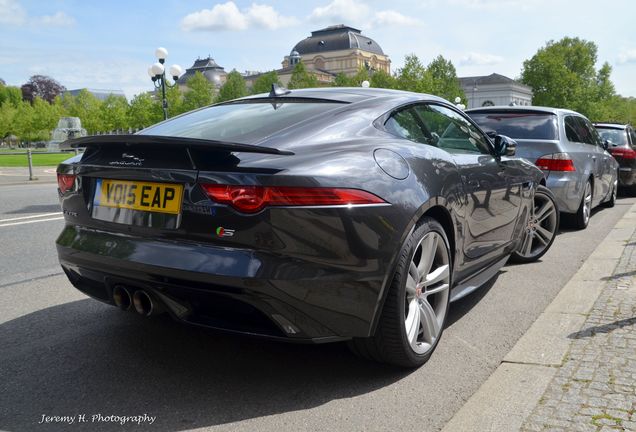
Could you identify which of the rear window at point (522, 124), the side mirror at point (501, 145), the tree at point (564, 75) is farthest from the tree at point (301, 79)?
the side mirror at point (501, 145)

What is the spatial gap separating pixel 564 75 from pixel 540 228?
9435 centimetres

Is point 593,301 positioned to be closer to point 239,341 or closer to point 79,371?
point 239,341

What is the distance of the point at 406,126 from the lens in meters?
3.47

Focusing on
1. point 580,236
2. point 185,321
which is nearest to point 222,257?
point 185,321

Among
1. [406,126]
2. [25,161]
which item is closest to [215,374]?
[406,126]

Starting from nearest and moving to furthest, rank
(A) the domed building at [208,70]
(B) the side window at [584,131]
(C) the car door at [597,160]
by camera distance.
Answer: (B) the side window at [584,131] < (C) the car door at [597,160] < (A) the domed building at [208,70]

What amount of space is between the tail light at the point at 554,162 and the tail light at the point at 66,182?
5.43 meters

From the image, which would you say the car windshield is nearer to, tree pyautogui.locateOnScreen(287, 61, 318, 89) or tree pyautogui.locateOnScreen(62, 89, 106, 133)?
tree pyautogui.locateOnScreen(287, 61, 318, 89)

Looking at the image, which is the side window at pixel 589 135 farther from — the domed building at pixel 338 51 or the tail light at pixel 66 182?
the domed building at pixel 338 51

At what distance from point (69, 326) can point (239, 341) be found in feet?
3.82

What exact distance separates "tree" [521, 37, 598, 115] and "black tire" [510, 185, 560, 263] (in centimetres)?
9085

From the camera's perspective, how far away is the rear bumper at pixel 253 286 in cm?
250

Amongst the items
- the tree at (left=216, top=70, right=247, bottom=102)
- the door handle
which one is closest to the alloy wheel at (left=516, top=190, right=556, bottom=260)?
the door handle

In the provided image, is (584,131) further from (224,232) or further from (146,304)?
(146,304)
